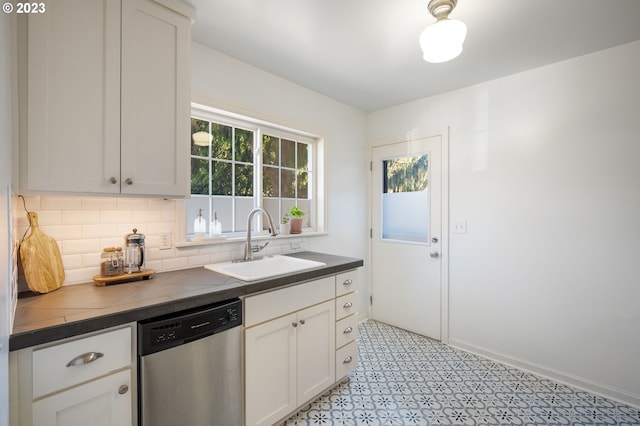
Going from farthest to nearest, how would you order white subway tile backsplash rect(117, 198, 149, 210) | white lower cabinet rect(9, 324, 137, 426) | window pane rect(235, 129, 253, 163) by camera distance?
1. window pane rect(235, 129, 253, 163)
2. white subway tile backsplash rect(117, 198, 149, 210)
3. white lower cabinet rect(9, 324, 137, 426)

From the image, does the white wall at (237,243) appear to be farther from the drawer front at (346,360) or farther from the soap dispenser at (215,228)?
the drawer front at (346,360)

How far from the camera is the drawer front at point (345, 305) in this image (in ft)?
6.87

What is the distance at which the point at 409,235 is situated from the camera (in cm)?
309

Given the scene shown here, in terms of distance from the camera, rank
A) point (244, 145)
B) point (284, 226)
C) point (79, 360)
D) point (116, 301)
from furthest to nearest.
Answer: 1. point (284, 226)
2. point (244, 145)
3. point (116, 301)
4. point (79, 360)

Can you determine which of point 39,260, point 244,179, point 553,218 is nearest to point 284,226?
point 244,179

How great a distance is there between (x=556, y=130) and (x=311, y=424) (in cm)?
277

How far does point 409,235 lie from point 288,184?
1.42 m

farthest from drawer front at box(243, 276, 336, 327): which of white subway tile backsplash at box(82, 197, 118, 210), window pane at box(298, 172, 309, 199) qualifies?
window pane at box(298, 172, 309, 199)

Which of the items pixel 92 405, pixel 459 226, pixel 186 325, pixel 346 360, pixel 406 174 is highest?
pixel 406 174

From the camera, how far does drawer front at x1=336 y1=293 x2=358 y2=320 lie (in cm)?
209

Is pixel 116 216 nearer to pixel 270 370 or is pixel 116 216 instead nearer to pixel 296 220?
pixel 270 370

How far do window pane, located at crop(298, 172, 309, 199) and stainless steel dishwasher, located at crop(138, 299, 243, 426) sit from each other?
5.14ft

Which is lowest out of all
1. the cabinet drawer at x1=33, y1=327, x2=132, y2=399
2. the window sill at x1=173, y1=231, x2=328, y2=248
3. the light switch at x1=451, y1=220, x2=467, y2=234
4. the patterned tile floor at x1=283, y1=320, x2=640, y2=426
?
the patterned tile floor at x1=283, y1=320, x2=640, y2=426

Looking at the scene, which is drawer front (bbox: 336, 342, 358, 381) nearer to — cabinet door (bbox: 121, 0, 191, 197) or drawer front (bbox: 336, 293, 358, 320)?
drawer front (bbox: 336, 293, 358, 320)
